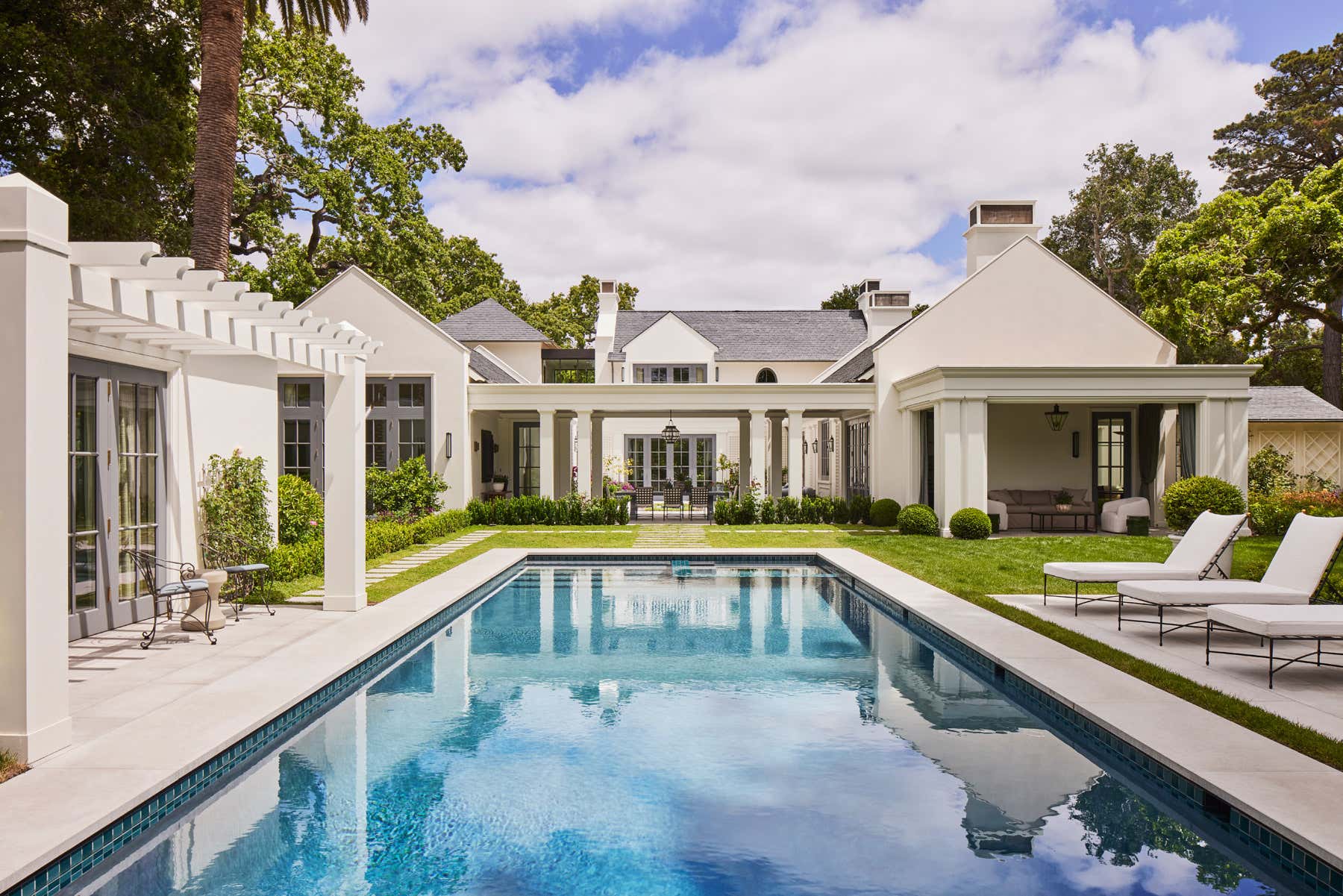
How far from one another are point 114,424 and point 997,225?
2058 cm

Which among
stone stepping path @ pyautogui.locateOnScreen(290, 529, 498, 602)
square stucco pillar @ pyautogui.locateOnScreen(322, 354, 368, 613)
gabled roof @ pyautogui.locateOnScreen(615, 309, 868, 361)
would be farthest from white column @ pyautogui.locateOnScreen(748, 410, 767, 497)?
square stucco pillar @ pyautogui.locateOnScreen(322, 354, 368, 613)

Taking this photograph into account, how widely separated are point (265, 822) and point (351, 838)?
53cm

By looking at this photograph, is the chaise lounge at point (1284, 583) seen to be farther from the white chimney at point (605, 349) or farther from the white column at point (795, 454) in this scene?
the white chimney at point (605, 349)

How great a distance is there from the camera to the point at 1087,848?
468 centimetres

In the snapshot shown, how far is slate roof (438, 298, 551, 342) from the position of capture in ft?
96.8

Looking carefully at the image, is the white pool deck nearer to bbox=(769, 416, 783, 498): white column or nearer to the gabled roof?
bbox=(769, 416, 783, 498): white column

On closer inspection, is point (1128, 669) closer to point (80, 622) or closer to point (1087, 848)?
point (1087, 848)

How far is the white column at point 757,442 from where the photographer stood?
77.6 ft

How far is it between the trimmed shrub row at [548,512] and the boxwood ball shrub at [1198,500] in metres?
12.2

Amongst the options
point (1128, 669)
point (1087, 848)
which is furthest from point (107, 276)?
point (1128, 669)

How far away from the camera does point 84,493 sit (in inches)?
339

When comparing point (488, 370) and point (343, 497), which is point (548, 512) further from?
point (343, 497)

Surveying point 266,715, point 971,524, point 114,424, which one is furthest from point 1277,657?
point 114,424

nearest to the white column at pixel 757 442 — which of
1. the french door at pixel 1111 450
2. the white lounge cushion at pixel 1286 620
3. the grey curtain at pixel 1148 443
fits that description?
the french door at pixel 1111 450
